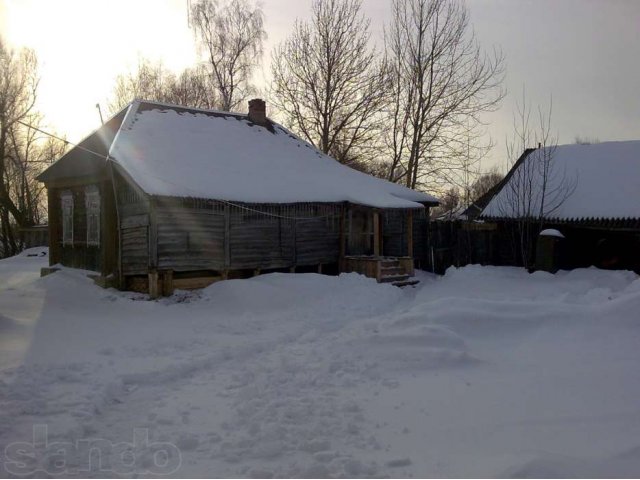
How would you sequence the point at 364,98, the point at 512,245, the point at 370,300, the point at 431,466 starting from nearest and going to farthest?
the point at 431,466 < the point at 370,300 < the point at 512,245 < the point at 364,98

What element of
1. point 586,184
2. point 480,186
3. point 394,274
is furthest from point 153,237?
point 480,186

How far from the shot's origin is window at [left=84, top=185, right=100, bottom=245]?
15945mm

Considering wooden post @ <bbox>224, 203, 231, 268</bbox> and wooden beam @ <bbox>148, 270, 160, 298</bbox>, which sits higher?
wooden post @ <bbox>224, 203, 231, 268</bbox>

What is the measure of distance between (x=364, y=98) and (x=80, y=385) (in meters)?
24.5

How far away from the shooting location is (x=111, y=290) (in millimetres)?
14375

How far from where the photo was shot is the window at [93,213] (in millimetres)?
15945

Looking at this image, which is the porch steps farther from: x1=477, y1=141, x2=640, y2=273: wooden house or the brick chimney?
the brick chimney

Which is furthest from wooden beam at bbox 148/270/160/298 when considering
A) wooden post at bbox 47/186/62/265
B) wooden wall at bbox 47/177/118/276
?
wooden post at bbox 47/186/62/265

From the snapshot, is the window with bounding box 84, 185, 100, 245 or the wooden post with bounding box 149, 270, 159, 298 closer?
the wooden post with bounding box 149, 270, 159, 298

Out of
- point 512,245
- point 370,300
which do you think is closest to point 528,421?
point 370,300

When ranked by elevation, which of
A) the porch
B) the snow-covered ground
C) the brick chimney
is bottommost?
the snow-covered ground

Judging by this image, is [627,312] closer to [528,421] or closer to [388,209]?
[528,421]

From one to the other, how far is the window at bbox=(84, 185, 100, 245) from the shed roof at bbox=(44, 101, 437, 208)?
1.98 metres

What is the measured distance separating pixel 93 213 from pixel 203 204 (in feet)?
14.7
